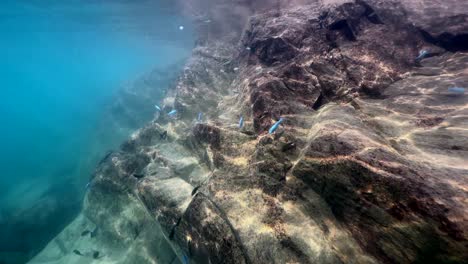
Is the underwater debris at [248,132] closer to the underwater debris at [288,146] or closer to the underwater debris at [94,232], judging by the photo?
the underwater debris at [288,146]

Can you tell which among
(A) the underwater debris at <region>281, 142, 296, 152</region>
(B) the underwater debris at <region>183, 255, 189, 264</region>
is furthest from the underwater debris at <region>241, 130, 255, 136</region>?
(B) the underwater debris at <region>183, 255, 189, 264</region>

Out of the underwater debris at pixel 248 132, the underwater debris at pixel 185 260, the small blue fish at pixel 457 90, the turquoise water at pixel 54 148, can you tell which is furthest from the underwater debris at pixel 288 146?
the turquoise water at pixel 54 148

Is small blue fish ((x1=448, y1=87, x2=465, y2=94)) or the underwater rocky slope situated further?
small blue fish ((x1=448, y1=87, x2=465, y2=94))

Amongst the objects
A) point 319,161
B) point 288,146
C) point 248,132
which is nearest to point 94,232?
point 248,132

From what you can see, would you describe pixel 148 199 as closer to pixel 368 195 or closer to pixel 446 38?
pixel 368 195

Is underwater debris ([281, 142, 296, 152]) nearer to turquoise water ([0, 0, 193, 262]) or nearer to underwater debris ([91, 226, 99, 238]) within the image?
underwater debris ([91, 226, 99, 238])

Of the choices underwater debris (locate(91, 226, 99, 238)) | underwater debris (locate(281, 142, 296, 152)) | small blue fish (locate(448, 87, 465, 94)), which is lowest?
underwater debris (locate(91, 226, 99, 238))

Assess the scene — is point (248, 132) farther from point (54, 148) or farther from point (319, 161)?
point (54, 148)

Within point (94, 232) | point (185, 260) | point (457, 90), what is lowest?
point (94, 232)
